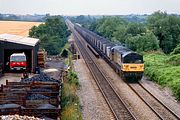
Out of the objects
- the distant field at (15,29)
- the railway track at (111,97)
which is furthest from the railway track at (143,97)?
the distant field at (15,29)

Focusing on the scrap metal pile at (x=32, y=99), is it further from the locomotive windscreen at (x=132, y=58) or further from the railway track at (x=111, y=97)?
the locomotive windscreen at (x=132, y=58)

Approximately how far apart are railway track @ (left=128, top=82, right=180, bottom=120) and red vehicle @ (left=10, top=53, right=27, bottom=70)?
9.24 metres

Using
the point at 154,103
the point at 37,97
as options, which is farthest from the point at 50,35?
the point at 37,97

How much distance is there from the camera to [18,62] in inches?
1293

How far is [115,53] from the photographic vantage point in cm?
3638

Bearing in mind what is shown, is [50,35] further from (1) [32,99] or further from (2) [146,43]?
(1) [32,99]

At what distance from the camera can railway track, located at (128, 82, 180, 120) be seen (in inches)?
847

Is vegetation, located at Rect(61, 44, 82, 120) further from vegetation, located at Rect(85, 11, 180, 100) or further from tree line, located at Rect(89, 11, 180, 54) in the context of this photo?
tree line, located at Rect(89, 11, 180, 54)

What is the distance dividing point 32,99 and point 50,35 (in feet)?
156

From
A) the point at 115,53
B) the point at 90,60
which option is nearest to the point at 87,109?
the point at 115,53

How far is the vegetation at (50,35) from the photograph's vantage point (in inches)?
2223

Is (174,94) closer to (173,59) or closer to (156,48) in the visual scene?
(173,59)

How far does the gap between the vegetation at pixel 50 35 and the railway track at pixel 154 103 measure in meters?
27.3

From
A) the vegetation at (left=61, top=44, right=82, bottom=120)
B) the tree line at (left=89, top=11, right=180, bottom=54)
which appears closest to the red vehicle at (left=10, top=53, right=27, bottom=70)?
the vegetation at (left=61, top=44, right=82, bottom=120)
